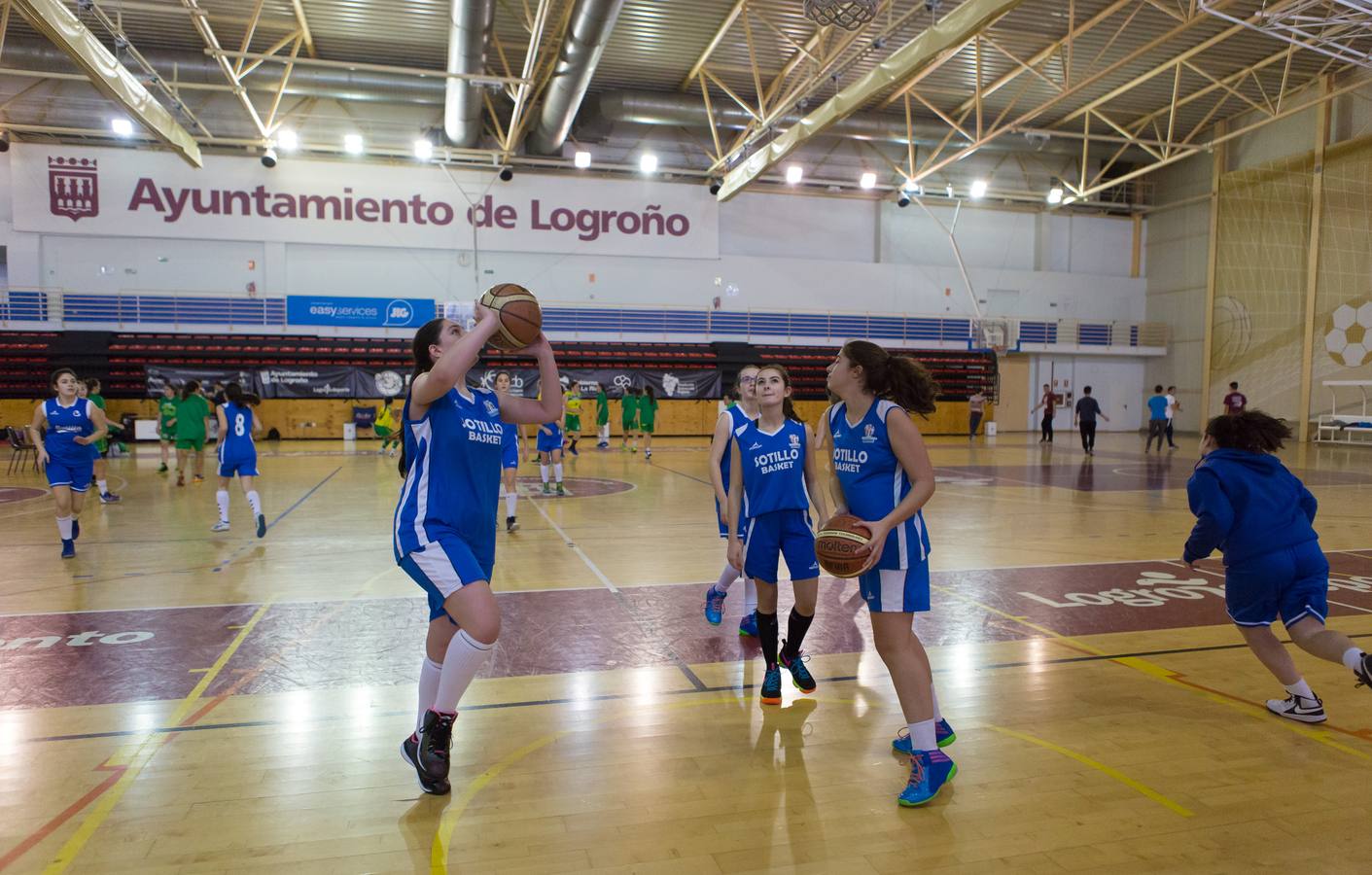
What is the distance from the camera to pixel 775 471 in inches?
171

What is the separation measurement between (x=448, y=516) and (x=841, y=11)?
12.2m

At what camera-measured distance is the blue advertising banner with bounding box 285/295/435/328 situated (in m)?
23.8

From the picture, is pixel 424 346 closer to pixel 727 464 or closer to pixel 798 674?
pixel 798 674

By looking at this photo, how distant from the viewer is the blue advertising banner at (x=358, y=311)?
23750 mm

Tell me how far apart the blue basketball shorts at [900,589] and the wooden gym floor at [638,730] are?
0.73 metres

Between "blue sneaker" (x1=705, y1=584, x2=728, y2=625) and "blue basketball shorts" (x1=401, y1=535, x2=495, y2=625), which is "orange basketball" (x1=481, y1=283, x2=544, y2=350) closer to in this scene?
"blue basketball shorts" (x1=401, y1=535, x2=495, y2=625)

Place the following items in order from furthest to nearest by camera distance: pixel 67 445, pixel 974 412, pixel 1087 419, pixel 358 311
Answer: pixel 974 412 < pixel 358 311 < pixel 1087 419 < pixel 67 445

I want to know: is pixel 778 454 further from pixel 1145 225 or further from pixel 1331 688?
pixel 1145 225

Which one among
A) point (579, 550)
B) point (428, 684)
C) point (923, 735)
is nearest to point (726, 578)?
point (923, 735)

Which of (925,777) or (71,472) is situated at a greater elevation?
(71,472)

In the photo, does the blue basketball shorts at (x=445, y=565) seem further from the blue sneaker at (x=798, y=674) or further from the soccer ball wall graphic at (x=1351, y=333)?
the soccer ball wall graphic at (x=1351, y=333)

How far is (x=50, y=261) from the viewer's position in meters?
22.3

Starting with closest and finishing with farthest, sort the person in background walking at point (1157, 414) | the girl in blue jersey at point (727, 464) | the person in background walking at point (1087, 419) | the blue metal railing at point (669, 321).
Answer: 1. the girl in blue jersey at point (727, 464)
2. the person in background walking at point (1087, 419)
3. the person in background walking at point (1157, 414)
4. the blue metal railing at point (669, 321)

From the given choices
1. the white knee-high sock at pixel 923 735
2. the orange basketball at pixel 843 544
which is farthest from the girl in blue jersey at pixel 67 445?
the white knee-high sock at pixel 923 735
